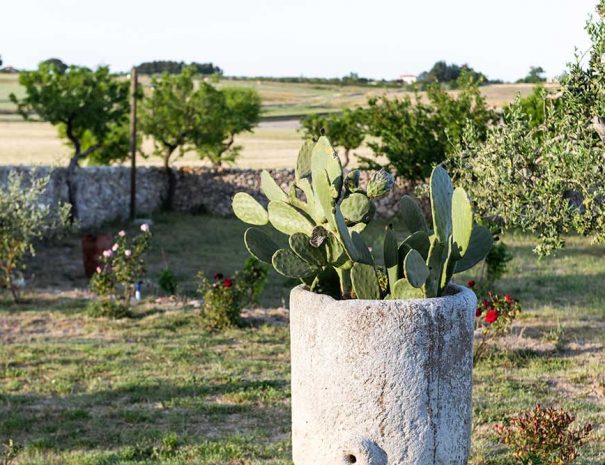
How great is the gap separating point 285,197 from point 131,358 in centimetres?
581

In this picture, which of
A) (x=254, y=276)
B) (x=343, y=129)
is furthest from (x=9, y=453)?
(x=343, y=129)

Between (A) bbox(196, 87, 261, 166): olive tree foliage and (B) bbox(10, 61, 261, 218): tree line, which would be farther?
(A) bbox(196, 87, 261, 166): olive tree foliage

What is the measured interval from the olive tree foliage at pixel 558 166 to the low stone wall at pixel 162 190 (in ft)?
50.7

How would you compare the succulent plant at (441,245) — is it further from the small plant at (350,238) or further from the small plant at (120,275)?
the small plant at (120,275)

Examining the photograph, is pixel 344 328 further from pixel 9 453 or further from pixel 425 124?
pixel 425 124

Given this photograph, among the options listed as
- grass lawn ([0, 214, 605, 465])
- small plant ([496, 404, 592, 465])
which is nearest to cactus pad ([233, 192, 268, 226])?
small plant ([496, 404, 592, 465])

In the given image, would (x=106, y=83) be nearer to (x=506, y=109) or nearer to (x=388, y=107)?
(x=388, y=107)

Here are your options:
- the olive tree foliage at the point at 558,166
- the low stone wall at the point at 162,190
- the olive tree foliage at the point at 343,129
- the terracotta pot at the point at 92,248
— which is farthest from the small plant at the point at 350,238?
the olive tree foliage at the point at 343,129

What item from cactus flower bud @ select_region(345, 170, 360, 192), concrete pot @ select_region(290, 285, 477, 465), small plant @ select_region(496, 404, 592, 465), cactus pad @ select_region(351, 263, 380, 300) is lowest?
small plant @ select_region(496, 404, 592, 465)

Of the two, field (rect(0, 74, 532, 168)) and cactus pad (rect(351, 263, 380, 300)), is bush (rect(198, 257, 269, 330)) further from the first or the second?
field (rect(0, 74, 532, 168))

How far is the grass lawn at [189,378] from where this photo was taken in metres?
7.65

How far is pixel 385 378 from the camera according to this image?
183 inches

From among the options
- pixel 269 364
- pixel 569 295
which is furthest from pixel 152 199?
pixel 269 364

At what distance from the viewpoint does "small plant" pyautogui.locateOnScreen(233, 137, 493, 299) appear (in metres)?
4.86
